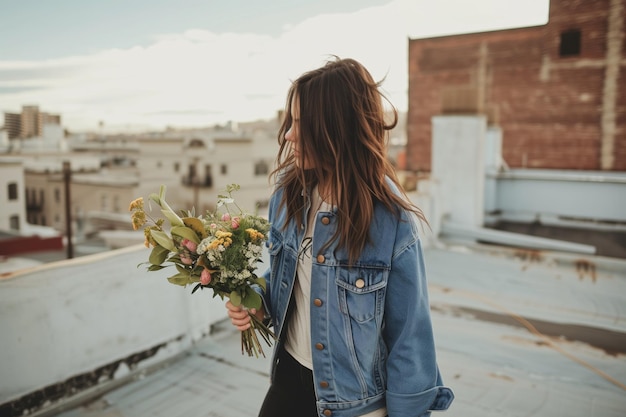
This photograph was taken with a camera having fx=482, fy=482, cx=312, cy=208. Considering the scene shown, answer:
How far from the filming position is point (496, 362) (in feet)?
13.1

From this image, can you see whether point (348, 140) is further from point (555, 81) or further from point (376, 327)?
point (555, 81)

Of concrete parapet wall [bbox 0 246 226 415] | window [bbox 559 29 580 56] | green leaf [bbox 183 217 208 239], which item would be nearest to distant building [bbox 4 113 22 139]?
window [bbox 559 29 580 56]

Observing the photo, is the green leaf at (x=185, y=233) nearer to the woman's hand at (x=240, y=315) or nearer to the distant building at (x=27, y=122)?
the woman's hand at (x=240, y=315)

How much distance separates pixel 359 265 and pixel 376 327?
0.72ft

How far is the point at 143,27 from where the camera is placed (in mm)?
11633

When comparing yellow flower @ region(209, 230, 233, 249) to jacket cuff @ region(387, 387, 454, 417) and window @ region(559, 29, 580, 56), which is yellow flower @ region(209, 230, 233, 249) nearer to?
jacket cuff @ region(387, 387, 454, 417)

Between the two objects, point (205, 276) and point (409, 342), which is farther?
point (205, 276)

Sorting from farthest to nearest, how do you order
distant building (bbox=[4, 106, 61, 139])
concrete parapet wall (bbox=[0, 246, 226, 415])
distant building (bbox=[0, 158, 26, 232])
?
distant building (bbox=[4, 106, 61, 139]) < distant building (bbox=[0, 158, 26, 232]) < concrete parapet wall (bbox=[0, 246, 226, 415])

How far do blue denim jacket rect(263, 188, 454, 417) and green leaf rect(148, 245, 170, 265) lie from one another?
1.99ft

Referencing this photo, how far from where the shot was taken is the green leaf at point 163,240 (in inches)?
71.4

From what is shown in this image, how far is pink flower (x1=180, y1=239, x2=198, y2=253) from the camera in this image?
179 centimetres

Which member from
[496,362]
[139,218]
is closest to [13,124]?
[496,362]

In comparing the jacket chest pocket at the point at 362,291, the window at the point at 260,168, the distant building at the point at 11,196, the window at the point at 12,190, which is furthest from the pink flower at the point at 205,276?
the window at the point at 260,168

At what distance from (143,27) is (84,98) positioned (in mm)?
27869
